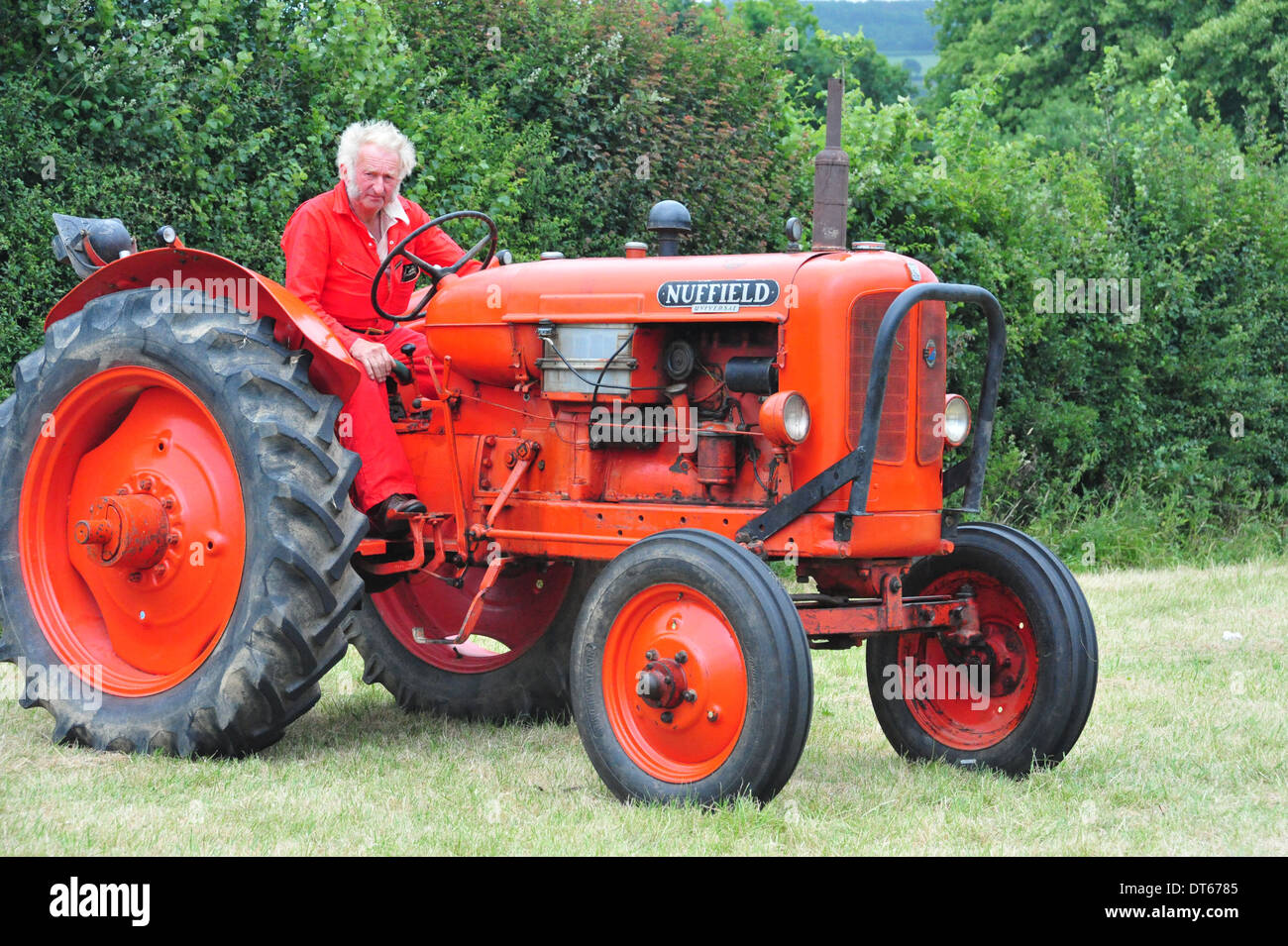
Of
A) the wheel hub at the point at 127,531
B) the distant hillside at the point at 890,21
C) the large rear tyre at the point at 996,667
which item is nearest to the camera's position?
the large rear tyre at the point at 996,667

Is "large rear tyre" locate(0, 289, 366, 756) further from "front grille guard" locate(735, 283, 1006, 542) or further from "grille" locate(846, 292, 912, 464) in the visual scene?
"grille" locate(846, 292, 912, 464)

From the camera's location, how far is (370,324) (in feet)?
18.4

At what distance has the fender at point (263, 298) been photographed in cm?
495

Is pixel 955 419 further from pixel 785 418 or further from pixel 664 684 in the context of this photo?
pixel 664 684

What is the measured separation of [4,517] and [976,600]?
339 centimetres

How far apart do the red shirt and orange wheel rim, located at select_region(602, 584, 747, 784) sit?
5.37 ft

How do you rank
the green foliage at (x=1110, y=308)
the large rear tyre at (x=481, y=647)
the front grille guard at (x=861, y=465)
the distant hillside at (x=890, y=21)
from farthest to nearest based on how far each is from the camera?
the distant hillside at (x=890, y=21) → the green foliage at (x=1110, y=308) → the large rear tyre at (x=481, y=647) → the front grille guard at (x=861, y=465)

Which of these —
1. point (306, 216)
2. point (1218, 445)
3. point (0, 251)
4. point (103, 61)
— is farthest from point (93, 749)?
point (1218, 445)

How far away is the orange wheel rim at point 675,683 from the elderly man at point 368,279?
47.6 inches

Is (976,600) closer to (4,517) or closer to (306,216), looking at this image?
(306,216)

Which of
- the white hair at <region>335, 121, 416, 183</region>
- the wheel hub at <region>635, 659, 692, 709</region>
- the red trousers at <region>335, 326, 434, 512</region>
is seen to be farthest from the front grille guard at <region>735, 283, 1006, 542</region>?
the white hair at <region>335, 121, 416, 183</region>

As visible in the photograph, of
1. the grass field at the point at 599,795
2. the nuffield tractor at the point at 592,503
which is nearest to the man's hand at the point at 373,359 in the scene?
the nuffield tractor at the point at 592,503

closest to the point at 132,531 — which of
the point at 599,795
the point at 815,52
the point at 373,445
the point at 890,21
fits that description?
the point at 373,445

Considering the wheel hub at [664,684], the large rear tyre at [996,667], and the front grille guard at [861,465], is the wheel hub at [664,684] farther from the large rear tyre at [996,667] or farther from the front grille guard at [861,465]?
the large rear tyre at [996,667]
